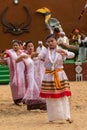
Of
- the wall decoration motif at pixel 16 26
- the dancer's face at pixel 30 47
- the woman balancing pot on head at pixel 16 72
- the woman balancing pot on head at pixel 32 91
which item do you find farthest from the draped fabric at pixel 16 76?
the wall decoration motif at pixel 16 26

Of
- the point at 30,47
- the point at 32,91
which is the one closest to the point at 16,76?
the point at 32,91

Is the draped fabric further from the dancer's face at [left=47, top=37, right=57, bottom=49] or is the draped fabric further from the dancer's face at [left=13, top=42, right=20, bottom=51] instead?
the dancer's face at [left=47, top=37, right=57, bottom=49]

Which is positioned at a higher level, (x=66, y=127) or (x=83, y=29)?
(x=83, y=29)

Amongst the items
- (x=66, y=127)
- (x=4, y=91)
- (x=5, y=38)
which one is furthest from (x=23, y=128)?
(x=5, y=38)

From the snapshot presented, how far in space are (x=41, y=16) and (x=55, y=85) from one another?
14252 millimetres

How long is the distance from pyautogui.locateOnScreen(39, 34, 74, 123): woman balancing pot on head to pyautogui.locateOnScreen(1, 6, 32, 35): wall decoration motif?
13560 mm

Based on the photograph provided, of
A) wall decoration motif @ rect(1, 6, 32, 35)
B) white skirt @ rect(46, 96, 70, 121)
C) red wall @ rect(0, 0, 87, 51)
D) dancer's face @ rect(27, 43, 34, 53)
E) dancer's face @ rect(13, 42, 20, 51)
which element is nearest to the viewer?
white skirt @ rect(46, 96, 70, 121)

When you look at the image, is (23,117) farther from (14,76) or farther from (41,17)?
(41,17)

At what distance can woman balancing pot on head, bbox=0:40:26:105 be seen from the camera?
10789mm

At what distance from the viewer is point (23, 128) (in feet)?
26.2

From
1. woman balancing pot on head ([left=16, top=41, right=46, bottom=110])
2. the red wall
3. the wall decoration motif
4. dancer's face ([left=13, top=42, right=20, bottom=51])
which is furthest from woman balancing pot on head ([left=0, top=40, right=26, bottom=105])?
the red wall

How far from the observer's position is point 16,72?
35.9 ft

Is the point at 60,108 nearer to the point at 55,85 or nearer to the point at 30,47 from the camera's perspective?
the point at 55,85

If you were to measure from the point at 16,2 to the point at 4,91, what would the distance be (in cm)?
851
